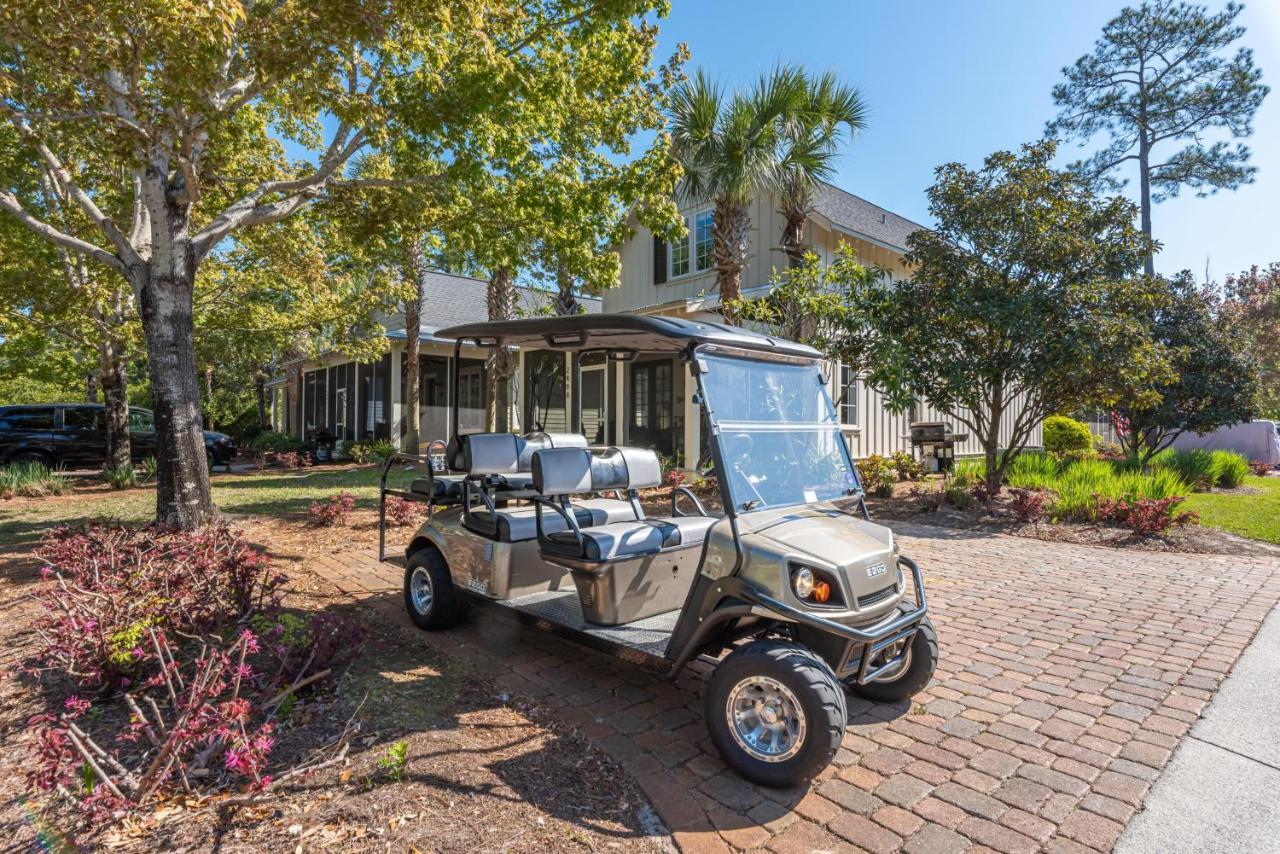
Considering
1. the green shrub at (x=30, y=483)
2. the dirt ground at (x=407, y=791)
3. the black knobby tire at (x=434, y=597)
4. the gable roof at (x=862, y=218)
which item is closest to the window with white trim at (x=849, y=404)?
the gable roof at (x=862, y=218)

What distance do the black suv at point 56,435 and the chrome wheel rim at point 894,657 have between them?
15.6 m

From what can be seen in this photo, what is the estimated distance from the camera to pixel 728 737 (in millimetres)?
2750

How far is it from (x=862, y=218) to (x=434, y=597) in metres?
14.0

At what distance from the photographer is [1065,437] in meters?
17.8

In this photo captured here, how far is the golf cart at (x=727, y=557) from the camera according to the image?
2.72 m

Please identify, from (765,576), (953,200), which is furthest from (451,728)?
(953,200)

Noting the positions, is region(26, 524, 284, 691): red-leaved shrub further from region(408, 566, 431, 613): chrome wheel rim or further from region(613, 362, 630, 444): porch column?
region(613, 362, 630, 444): porch column

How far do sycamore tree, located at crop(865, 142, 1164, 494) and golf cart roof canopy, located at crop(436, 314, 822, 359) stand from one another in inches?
210

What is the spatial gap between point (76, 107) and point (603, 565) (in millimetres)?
6263

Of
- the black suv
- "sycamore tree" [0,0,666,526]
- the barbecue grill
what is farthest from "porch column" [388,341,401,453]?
the barbecue grill

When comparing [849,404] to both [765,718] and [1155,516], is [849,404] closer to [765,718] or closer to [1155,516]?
[1155,516]

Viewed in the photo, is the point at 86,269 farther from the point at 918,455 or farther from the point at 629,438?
the point at 918,455

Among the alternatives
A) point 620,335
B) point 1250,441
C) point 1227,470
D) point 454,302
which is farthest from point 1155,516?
point 454,302

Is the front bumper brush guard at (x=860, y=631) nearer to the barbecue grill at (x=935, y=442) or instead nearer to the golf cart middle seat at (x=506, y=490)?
the golf cart middle seat at (x=506, y=490)
